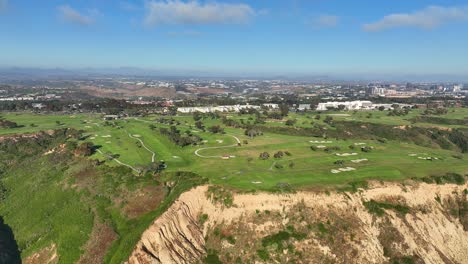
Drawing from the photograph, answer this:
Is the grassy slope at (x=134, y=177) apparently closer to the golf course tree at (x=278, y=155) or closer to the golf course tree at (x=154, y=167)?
the golf course tree at (x=278, y=155)

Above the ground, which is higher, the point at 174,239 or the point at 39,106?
the point at 39,106

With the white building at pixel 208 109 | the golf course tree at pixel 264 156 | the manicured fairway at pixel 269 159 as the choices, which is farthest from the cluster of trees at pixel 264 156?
the white building at pixel 208 109

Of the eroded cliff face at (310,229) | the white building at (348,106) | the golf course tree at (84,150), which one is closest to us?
the eroded cliff face at (310,229)

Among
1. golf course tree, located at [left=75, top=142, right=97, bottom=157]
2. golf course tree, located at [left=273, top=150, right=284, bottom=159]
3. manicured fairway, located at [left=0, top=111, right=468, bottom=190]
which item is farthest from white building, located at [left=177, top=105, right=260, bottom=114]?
golf course tree, located at [left=273, top=150, right=284, bottom=159]

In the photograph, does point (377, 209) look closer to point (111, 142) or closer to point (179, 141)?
point (179, 141)

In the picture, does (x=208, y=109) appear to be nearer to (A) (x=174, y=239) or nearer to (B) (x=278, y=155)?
(B) (x=278, y=155)

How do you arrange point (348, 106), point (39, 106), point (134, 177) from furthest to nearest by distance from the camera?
point (348, 106)
point (39, 106)
point (134, 177)

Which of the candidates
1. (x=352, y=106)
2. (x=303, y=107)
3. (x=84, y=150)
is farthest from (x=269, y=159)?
(x=352, y=106)

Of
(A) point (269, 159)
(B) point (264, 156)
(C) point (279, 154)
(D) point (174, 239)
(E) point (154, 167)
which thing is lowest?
(D) point (174, 239)
